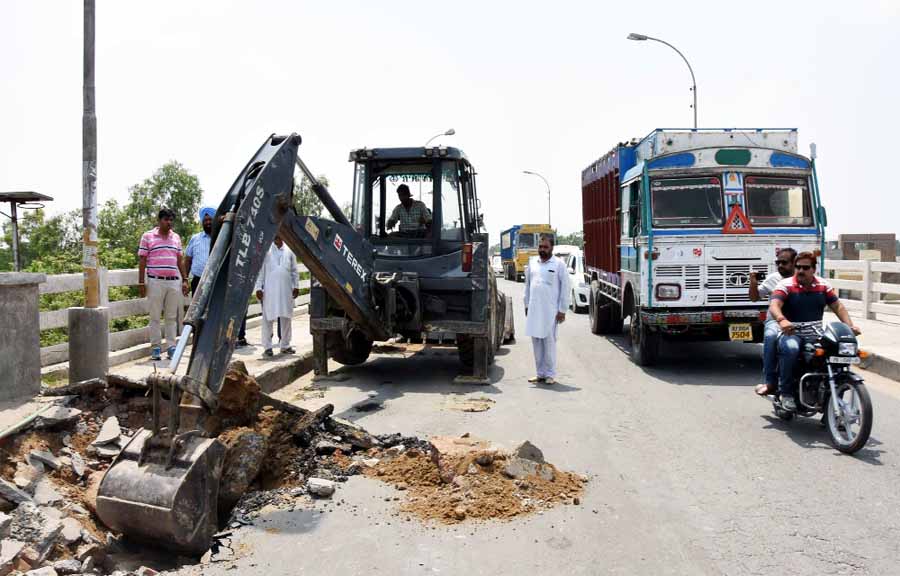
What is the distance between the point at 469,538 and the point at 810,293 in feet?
14.8

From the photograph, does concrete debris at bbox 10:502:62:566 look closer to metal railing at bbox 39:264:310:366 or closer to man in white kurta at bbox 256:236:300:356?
metal railing at bbox 39:264:310:366

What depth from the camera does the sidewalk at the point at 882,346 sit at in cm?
1041

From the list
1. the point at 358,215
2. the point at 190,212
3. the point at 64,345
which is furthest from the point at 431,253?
the point at 190,212

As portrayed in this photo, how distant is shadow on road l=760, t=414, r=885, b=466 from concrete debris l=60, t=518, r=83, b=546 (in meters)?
5.64

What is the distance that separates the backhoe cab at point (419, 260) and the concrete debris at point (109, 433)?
406cm

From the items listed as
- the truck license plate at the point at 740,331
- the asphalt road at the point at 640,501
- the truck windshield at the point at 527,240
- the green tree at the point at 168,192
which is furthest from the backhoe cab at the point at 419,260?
the green tree at the point at 168,192

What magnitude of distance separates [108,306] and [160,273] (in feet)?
2.49

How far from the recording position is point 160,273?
32.0ft

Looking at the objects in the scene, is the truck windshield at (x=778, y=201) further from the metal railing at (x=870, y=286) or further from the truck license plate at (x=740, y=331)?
the metal railing at (x=870, y=286)

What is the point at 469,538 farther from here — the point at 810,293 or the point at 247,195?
the point at 810,293

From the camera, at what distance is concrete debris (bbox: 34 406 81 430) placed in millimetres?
5133

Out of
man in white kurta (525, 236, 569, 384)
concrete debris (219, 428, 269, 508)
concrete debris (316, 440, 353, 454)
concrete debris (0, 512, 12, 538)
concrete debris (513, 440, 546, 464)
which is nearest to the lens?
concrete debris (0, 512, 12, 538)

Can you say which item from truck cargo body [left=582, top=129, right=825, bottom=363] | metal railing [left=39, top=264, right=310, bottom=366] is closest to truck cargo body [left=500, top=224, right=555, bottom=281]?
truck cargo body [left=582, top=129, right=825, bottom=363]

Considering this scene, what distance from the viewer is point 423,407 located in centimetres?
834
